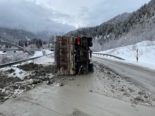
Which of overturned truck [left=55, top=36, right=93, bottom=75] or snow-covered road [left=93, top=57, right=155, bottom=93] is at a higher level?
overturned truck [left=55, top=36, right=93, bottom=75]

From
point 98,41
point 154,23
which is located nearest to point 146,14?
point 154,23

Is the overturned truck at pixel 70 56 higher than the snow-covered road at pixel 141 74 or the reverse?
higher

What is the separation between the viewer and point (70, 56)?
18.2m

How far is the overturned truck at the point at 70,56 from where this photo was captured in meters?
18.1

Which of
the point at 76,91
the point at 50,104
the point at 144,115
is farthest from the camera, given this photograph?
the point at 76,91

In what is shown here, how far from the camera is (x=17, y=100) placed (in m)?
10.2

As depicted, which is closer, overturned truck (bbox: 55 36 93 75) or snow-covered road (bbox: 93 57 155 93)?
snow-covered road (bbox: 93 57 155 93)

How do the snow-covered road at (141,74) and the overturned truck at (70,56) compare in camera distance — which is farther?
the overturned truck at (70,56)

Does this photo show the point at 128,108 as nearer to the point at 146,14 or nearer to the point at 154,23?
the point at 154,23

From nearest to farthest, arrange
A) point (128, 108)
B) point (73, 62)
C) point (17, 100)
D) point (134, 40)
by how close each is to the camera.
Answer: point (128, 108) < point (17, 100) < point (73, 62) < point (134, 40)

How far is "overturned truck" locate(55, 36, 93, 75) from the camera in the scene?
18109 mm

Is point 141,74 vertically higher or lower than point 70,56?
lower

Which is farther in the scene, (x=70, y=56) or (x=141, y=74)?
(x=141, y=74)

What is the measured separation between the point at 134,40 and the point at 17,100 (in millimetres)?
73816
